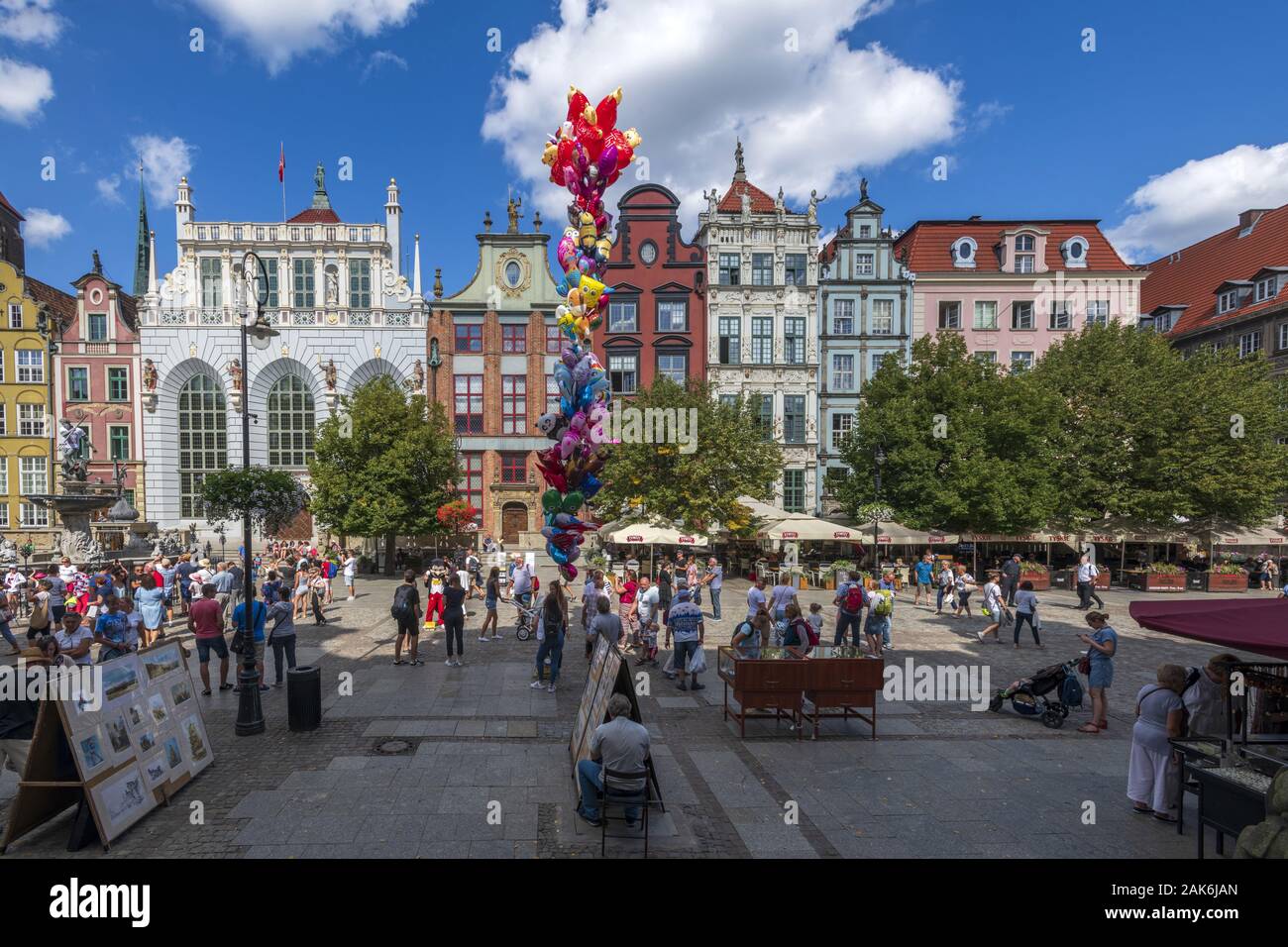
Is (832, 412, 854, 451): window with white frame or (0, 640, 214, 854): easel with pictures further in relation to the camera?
(832, 412, 854, 451): window with white frame

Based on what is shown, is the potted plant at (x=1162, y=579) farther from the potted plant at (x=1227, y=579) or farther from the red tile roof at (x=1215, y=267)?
the red tile roof at (x=1215, y=267)

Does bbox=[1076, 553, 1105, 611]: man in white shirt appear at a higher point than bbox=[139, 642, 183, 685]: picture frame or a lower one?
lower

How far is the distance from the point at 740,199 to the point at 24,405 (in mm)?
45500

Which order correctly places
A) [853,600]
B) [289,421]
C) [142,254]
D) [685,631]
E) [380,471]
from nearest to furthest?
[685,631], [853,600], [380,471], [289,421], [142,254]

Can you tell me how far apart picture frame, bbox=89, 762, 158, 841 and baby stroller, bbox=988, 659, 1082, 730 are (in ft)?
39.0

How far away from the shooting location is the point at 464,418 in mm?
38281

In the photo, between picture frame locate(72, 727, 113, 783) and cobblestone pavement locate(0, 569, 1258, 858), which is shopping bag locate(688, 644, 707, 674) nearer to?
cobblestone pavement locate(0, 569, 1258, 858)

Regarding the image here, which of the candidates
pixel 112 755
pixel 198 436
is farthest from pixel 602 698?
pixel 198 436

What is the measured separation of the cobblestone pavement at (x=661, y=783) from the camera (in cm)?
638

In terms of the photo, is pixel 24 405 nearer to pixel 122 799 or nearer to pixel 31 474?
pixel 31 474

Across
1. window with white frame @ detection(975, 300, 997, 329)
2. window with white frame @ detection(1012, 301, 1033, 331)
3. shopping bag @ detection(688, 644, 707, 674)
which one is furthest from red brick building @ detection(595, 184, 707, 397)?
shopping bag @ detection(688, 644, 707, 674)

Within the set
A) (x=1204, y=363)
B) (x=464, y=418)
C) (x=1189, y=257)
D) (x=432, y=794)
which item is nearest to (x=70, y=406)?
(x=464, y=418)

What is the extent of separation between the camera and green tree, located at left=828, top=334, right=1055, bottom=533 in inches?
1007

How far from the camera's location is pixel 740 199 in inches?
1483
